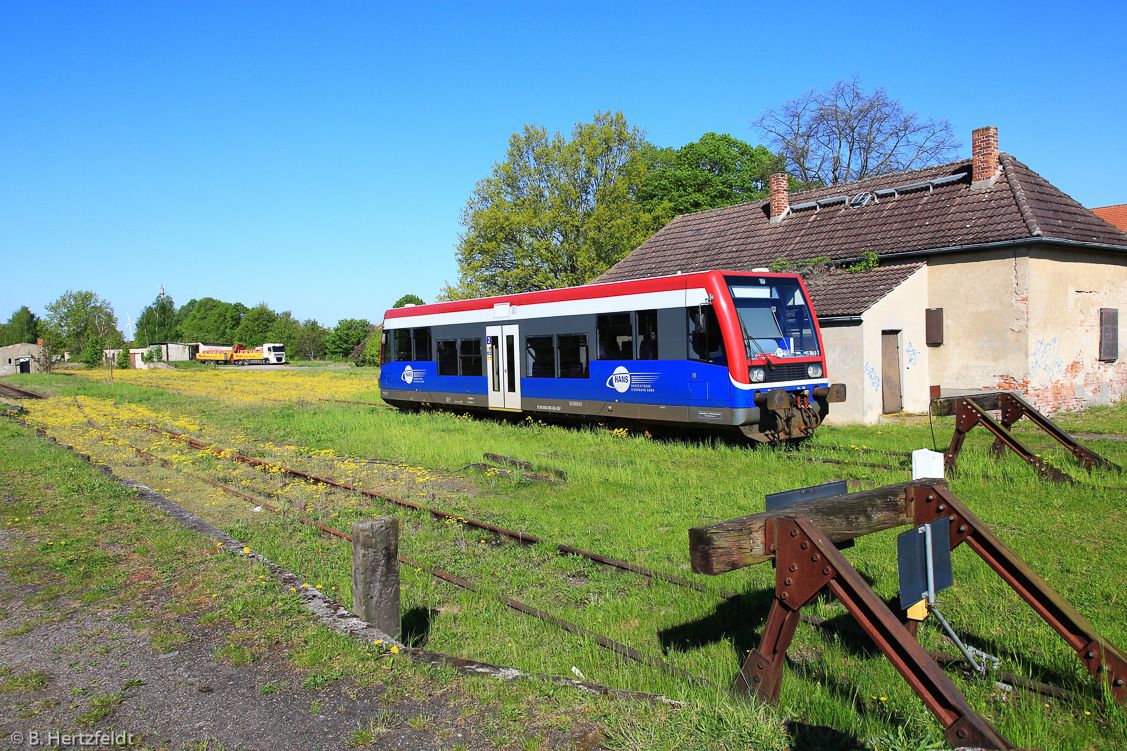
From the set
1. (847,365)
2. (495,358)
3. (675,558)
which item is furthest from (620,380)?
(675,558)

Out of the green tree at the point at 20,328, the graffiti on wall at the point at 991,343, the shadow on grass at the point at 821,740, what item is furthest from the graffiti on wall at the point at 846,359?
the green tree at the point at 20,328

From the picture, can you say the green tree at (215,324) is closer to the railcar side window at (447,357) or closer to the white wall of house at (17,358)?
the white wall of house at (17,358)

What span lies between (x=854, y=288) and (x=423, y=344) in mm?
11410

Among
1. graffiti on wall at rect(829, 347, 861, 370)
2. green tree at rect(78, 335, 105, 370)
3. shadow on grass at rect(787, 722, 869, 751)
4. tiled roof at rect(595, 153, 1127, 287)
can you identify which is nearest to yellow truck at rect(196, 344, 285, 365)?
green tree at rect(78, 335, 105, 370)

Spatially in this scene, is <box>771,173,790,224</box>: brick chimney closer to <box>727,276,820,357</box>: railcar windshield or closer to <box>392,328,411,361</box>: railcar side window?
<box>727,276,820,357</box>: railcar windshield

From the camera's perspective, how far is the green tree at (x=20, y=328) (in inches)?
4631

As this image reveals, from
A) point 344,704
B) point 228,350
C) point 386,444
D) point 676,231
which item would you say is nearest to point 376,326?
point 228,350

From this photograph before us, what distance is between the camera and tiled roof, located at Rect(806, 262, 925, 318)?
1680 centimetres

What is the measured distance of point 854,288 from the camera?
58.4 ft

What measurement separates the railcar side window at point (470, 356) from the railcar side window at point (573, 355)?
305 cm

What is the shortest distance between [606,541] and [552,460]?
452 cm

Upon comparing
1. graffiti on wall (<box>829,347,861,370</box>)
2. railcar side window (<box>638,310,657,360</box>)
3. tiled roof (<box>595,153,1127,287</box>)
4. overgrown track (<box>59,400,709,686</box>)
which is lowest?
overgrown track (<box>59,400,709,686</box>)

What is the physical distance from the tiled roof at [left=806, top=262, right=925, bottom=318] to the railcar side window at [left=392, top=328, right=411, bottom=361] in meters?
11.1

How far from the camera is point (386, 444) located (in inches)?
576
